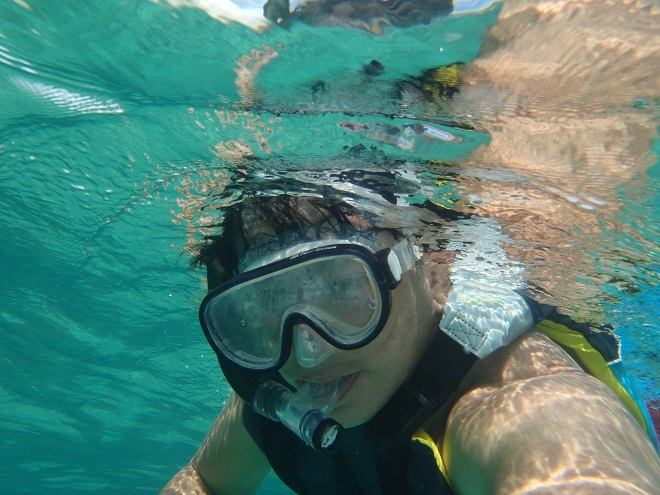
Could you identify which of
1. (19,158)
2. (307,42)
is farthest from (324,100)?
(19,158)

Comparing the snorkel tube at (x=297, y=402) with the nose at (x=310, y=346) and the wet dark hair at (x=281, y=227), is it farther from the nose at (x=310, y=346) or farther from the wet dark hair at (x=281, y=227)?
the wet dark hair at (x=281, y=227)

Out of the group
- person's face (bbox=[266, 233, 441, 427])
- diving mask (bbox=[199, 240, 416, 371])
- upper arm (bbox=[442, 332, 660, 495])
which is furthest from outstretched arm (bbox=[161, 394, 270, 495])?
upper arm (bbox=[442, 332, 660, 495])

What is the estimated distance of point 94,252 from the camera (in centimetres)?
961

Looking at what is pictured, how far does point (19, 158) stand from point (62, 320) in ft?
30.7

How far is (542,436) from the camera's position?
237 centimetres

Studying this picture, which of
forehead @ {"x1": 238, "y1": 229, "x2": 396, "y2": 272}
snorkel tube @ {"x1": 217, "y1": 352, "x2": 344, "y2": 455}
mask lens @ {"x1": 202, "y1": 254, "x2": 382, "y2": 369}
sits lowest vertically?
snorkel tube @ {"x1": 217, "y1": 352, "x2": 344, "y2": 455}

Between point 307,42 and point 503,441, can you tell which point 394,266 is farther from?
point 307,42

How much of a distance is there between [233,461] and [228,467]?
0.26ft

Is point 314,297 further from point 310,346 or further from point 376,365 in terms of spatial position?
point 376,365

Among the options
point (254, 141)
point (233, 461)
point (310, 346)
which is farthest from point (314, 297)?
point (233, 461)

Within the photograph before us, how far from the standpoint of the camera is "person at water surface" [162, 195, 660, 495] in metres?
2.63

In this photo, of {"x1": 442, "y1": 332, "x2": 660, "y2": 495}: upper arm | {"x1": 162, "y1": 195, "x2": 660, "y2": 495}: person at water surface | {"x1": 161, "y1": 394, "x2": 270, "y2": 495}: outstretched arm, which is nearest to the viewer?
{"x1": 442, "y1": 332, "x2": 660, "y2": 495}: upper arm

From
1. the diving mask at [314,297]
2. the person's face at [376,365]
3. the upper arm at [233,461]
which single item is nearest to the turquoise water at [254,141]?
the diving mask at [314,297]

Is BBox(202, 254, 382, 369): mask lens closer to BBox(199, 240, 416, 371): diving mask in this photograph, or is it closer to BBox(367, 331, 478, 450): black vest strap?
BBox(199, 240, 416, 371): diving mask
